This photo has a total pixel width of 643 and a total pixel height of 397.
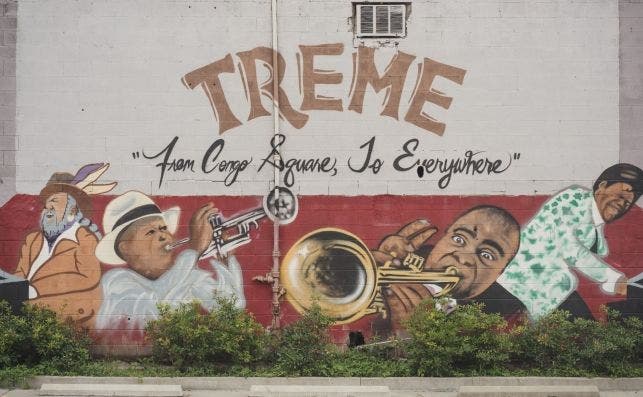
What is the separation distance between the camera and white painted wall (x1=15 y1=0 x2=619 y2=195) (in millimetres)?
9844

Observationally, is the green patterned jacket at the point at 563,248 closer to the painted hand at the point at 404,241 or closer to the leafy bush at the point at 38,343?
the painted hand at the point at 404,241

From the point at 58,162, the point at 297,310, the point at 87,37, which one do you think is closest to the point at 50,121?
the point at 58,162

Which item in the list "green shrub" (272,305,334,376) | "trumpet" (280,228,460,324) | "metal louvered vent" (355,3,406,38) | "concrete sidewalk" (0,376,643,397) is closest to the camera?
"concrete sidewalk" (0,376,643,397)

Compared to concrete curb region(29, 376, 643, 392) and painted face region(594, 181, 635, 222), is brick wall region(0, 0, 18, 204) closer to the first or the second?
concrete curb region(29, 376, 643, 392)

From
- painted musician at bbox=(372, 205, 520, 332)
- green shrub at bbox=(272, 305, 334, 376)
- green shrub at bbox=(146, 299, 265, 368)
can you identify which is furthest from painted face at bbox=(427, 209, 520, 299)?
green shrub at bbox=(146, 299, 265, 368)

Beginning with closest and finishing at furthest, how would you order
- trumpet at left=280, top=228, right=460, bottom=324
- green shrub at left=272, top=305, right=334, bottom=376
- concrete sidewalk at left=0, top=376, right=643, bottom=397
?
concrete sidewalk at left=0, top=376, right=643, bottom=397 < green shrub at left=272, top=305, right=334, bottom=376 < trumpet at left=280, top=228, right=460, bottom=324

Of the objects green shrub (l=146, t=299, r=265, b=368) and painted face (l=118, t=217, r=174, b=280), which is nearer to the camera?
green shrub (l=146, t=299, r=265, b=368)

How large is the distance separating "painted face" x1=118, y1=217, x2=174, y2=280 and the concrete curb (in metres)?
1.56

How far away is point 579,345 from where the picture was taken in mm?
9312

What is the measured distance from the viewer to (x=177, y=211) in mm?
9820

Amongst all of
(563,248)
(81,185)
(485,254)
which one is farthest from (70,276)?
(563,248)

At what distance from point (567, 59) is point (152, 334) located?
6.67 meters

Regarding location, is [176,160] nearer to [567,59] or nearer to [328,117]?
[328,117]

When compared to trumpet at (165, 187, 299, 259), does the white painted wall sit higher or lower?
higher
